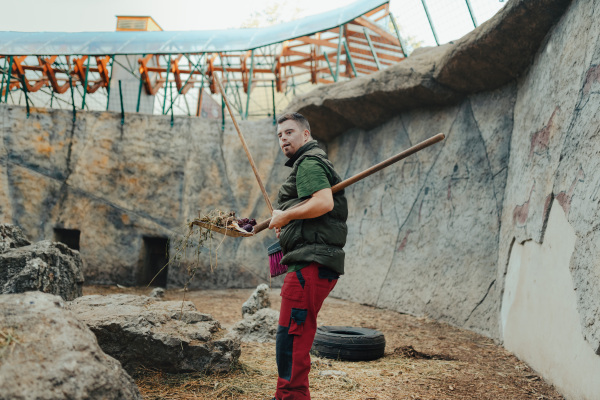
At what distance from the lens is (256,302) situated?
546cm

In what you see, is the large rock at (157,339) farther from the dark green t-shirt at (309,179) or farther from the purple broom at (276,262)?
the dark green t-shirt at (309,179)

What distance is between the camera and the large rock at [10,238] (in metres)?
4.41

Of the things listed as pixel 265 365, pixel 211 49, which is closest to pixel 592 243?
pixel 265 365

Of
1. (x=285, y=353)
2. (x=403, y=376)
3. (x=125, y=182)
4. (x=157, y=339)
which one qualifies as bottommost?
(x=403, y=376)

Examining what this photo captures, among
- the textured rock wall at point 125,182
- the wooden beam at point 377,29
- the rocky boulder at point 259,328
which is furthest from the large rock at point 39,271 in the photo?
the wooden beam at point 377,29

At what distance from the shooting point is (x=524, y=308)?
4.02 meters

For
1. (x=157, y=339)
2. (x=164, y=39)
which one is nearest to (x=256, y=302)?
(x=157, y=339)

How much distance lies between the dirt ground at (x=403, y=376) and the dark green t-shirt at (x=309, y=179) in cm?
107

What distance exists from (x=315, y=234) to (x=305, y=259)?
14 centimetres

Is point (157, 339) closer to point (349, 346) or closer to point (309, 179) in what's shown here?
point (309, 179)

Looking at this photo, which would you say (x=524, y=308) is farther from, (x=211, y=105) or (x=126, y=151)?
(x=211, y=105)

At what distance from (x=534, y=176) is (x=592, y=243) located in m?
1.62

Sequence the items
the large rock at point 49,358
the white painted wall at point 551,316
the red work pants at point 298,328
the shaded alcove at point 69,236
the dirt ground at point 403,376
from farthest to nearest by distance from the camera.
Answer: the shaded alcove at point 69,236 → the dirt ground at point 403,376 → the white painted wall at point 551,316 → the red work pants at point 298,328 → the large rock at point 49,358

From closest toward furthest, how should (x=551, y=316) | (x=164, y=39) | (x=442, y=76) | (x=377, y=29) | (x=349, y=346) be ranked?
(x=551, y=316), (x=349, y=346), (x=442, y=76), (x=377, y=29), (x=164, y=39)
